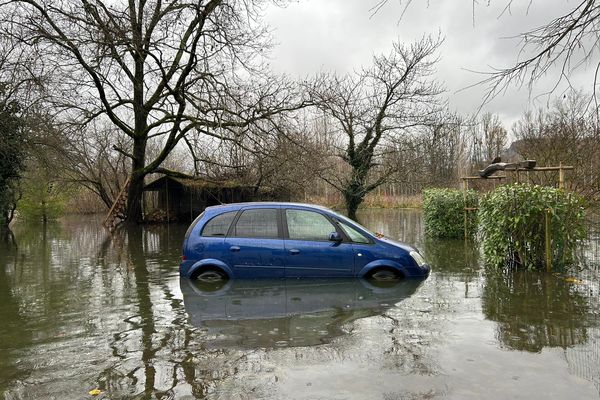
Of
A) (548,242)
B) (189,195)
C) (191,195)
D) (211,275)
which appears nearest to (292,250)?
(211,275)

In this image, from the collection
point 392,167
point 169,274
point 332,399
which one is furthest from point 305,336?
point 392,167

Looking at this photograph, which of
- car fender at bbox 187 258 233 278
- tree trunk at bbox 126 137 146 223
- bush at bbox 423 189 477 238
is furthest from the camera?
tree trunk at bbox 126 137 146 223

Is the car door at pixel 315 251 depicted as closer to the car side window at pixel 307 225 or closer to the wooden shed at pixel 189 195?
the car side window at pixel 307 225

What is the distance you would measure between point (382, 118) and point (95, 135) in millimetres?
20338

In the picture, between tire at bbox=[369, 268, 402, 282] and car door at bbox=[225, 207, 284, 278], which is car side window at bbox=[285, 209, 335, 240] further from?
tire at bbox=[369, 268, 402, 282]

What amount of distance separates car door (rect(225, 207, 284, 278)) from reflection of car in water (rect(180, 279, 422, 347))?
219 mm

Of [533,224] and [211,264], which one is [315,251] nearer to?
[211,264]

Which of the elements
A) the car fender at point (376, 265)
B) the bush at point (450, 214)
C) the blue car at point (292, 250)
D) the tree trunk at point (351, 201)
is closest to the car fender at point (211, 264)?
the blue car at point (292, 250)

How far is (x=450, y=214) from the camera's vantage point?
52.0 ft

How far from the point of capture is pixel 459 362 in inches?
183

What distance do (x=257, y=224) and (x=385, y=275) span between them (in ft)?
8.14

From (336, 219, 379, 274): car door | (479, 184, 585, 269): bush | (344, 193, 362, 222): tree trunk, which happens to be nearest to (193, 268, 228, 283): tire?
(336, 219, 379, 274): car door

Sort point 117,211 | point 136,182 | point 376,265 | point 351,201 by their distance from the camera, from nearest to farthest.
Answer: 1. point 376,265
2. point 136,182
3. point 351,201
4. point 117,211

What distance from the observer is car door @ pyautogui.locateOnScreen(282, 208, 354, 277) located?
827cm
